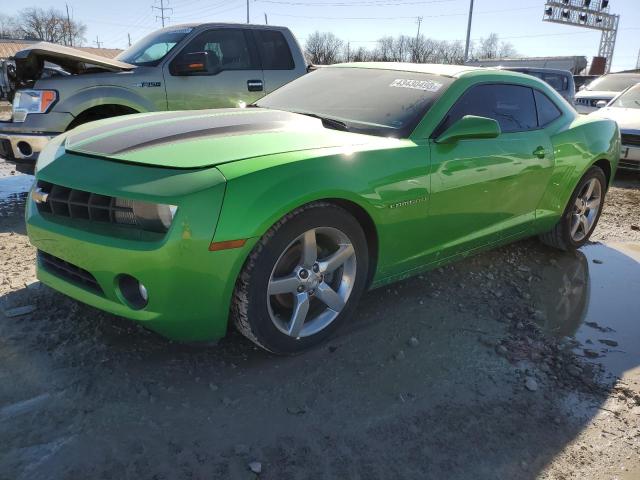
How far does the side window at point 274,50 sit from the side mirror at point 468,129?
3894 mm

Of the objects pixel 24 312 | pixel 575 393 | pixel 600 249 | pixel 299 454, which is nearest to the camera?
pixel 299 454

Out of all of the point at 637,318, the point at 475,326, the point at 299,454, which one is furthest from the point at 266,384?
the point at 637,318

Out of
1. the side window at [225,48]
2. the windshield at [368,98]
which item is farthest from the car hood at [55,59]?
the windshield at [368,98]

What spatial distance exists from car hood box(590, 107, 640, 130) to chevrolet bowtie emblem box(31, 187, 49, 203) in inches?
291

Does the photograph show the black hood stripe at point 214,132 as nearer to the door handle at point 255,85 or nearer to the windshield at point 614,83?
the door handle at point 255,85

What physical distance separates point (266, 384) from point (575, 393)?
60.4 inches

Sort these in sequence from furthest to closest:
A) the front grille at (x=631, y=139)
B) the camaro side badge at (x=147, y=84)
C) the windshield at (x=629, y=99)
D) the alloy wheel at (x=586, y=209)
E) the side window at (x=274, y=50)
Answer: the windshield at (x=629, y=99)
the front grille at (x=631, y=139)
the side window at (x=274, y=50)
the camaro side badge at (x=147, y=84)
the alloy wheel at (x=586, y=209)

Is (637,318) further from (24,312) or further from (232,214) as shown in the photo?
(24,312)

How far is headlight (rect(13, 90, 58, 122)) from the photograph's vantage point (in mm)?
4977

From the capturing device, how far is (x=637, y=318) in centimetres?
350

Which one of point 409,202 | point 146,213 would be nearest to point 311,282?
point 409,202

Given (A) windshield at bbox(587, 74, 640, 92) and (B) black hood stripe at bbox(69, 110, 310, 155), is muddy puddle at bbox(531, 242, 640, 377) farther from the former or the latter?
(A) windshield at bbox(587, 74, 640, 92)

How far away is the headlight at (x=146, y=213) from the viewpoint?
221 centimetres

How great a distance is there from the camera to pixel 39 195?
2.59 meters
